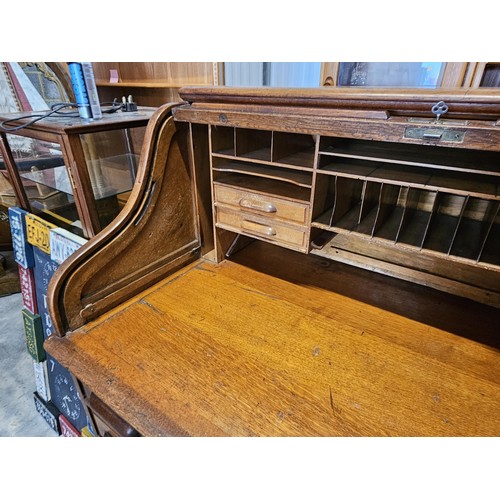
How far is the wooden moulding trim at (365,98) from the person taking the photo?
1.96 feet

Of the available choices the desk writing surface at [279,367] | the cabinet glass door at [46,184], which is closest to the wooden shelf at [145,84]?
the cabinet glass door at [46,184]

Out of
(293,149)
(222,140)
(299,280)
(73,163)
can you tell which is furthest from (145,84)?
(299,280)

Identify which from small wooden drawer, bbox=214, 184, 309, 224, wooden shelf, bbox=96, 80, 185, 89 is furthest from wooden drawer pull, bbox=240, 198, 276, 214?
wooden shelf, bbox=96, 80, 185, 89

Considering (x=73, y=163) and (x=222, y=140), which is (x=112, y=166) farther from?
(x=222, y=140)

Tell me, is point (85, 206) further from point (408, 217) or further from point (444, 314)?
point (444, 314)

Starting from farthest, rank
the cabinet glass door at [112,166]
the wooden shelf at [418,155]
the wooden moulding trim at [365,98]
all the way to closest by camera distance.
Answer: the cabinet glass door at [112,166], the wooden shelf at [418,155], the wooden moulding trim at [365,98]

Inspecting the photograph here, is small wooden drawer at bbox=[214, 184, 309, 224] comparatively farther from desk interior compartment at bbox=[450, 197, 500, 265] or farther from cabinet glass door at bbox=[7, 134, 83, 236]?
cabinet glass door at bbox=[7, 134, 83, 236]

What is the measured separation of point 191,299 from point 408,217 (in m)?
0.72

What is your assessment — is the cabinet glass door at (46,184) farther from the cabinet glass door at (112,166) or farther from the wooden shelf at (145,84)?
the wooden shelf at (145,84)

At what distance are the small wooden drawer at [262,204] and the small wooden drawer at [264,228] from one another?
20 millimetres

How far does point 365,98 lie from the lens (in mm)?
689

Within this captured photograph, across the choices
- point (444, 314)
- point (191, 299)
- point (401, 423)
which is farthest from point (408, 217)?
point (191, 299)

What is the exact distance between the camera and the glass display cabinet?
Result: 1.06 m

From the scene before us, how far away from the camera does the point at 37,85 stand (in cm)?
248
